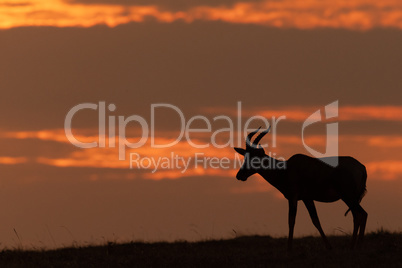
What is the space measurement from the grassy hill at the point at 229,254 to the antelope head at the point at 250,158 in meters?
1.81

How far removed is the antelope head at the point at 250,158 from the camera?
20703 millimetres

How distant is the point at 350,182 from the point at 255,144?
108 inches

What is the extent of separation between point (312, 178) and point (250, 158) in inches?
69.8

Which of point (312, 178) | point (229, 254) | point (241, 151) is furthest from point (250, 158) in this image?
point (229, 254)

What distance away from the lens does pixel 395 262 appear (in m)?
16.5

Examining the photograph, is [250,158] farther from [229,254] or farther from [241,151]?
[229,254]

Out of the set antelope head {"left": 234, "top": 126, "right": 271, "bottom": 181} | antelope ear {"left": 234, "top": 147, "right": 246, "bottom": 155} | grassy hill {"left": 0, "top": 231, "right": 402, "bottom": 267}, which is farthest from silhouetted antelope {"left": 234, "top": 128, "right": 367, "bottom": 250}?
grassy hill {"left": 0, "top": 231, "right": 402, "bottom": 267}

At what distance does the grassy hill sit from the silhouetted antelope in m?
1.11

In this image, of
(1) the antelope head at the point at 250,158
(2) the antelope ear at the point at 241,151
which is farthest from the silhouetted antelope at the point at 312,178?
(2) the antelope ear at the point at 241,151

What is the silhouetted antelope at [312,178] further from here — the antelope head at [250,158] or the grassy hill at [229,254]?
the grassy hill at [229,254]

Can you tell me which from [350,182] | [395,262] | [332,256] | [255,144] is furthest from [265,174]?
[395,262]

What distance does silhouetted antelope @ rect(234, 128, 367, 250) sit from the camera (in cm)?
2020

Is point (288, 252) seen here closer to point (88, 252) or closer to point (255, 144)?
point (255, 144)

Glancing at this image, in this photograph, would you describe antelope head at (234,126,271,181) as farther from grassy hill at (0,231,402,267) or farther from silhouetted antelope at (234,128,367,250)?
grassy hill at (0,231,402,267)
